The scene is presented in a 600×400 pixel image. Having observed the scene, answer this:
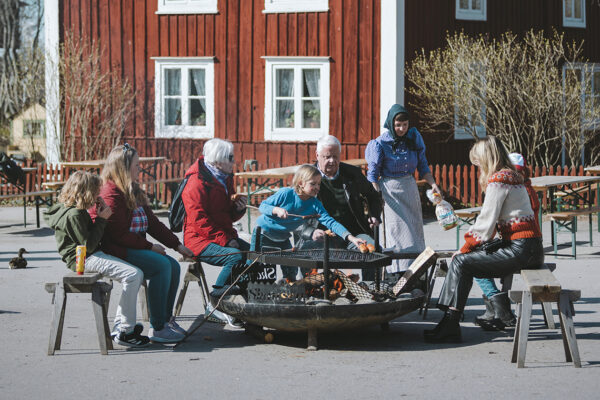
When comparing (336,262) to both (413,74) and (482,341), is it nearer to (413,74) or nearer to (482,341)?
(482,341)

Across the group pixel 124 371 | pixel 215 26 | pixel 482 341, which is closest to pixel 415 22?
pixel 215 26

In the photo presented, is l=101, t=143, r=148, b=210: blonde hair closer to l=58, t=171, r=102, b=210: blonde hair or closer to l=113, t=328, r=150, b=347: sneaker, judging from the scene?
l=58, t=171, r=102, b=210: blonde hair

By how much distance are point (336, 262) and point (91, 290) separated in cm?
184

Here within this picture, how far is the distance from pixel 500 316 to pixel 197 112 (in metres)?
14.8

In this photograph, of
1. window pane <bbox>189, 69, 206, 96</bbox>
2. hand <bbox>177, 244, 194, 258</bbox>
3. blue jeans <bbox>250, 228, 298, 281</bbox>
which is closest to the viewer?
hand <bbox>177, 244, 194, 258</bbox>

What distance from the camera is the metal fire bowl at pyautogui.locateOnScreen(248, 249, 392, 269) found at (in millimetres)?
7375

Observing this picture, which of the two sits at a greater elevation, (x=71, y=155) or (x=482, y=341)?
(x=71, y=155)

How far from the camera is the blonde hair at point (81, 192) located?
735cm

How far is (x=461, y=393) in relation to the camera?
241 inches

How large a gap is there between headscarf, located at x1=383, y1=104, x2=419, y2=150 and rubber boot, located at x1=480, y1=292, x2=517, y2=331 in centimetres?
195

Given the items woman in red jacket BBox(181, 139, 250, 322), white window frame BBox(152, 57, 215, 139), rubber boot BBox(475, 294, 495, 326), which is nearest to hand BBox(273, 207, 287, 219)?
woman in red jacket BBox(181, 139, 250, 322)

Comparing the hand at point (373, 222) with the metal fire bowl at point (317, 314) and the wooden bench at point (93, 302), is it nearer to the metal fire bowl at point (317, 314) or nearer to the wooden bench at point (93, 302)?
the metal fire bowl at point (317, 314)

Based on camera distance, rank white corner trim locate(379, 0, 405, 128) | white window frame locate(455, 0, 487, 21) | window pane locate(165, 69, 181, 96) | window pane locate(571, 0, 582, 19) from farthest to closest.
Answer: window pane locate(571, 0, 582, 19) → window pane locate(165, 69, 181, 96) → white window frame locate(455, 0, 487, 21) → white corner trim locate(379, 0, 405, 128)

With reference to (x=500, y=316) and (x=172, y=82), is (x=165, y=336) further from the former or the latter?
(x=172, y=82)
